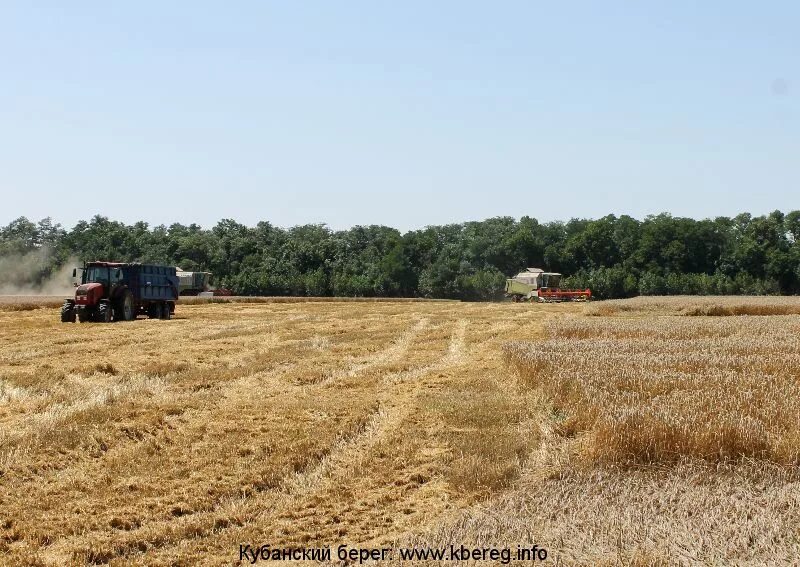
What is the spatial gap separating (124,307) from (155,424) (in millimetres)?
26295

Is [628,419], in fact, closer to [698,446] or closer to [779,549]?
[698,446]

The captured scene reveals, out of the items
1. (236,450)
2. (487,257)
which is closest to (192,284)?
(487,257)

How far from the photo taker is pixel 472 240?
408 ft

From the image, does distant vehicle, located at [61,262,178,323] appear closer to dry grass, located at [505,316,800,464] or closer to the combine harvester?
dry grass, located at [505,316,800,464]

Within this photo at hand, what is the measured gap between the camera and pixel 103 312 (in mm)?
34562

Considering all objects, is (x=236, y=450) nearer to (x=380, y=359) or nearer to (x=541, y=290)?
(x=380, y=359)

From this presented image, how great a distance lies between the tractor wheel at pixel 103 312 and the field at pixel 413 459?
17167 millimetres

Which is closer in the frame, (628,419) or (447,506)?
(447,506)

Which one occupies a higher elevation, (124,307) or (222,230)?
(222,230)

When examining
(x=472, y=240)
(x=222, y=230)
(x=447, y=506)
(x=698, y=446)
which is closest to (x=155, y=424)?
(x=447, y=506)

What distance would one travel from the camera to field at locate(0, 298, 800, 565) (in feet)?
22.3

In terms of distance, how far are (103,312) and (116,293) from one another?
1502mm

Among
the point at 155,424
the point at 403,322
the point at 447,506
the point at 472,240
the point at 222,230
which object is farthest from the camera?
the point at 222,230

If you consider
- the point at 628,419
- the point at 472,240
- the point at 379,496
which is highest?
the point at 472,240
